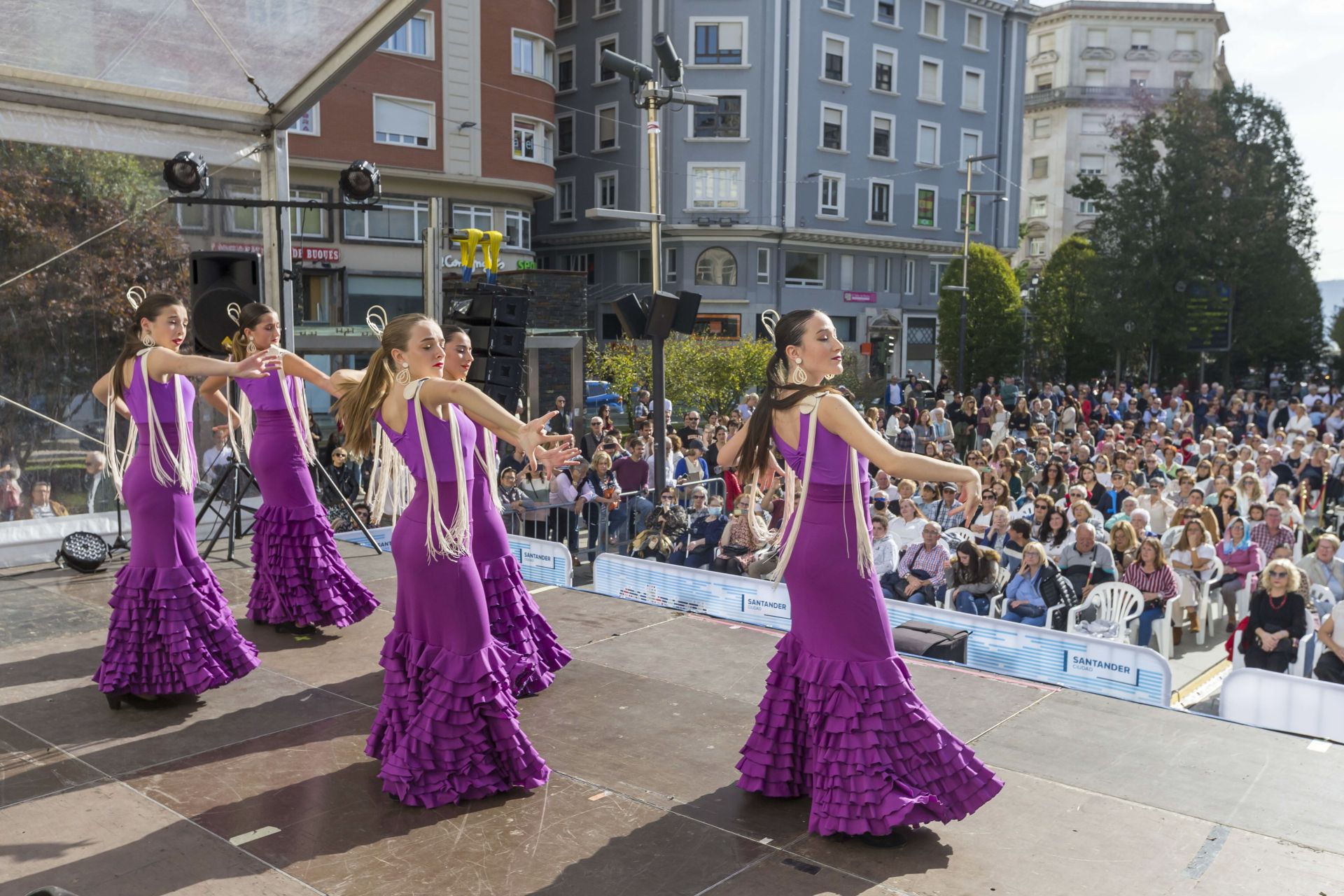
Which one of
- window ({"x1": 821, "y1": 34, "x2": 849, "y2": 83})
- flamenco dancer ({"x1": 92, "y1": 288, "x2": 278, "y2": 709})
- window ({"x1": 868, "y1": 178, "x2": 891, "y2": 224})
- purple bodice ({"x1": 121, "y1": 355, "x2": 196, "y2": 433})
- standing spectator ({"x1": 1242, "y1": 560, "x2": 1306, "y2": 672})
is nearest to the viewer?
flamenco dancer ({"x1": 92, "y1": 288, "x2": 278, "y2": 709})

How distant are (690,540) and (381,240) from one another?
64.1 ft

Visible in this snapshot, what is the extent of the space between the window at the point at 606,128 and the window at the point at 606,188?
87 cm

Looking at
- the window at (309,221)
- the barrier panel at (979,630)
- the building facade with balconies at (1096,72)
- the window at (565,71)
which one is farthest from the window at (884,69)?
the barrier panel at (979,630)

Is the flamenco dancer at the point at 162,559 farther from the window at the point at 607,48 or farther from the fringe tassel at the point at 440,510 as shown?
the window at the point at 607,48

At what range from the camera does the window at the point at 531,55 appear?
96.9ft

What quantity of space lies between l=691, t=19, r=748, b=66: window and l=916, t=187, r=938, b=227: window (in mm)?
8254

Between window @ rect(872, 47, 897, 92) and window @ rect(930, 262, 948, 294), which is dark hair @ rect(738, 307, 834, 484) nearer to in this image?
window @ rect(872, 47, 897, 92)

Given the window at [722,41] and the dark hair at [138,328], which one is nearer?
the dark hair at [138,328]

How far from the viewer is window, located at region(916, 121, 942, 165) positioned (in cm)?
3728

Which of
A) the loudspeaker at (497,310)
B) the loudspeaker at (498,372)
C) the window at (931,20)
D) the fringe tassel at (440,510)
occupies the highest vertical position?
the window at (931,20)

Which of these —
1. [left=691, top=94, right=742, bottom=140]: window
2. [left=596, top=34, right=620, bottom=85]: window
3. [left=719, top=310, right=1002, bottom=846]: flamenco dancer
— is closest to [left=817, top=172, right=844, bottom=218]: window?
[left=691, top=94, right=742, bottom=140]: window

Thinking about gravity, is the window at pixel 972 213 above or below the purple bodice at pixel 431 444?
above

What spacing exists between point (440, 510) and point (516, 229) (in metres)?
27.1

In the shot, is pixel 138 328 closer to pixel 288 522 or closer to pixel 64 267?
pixel 288 522
